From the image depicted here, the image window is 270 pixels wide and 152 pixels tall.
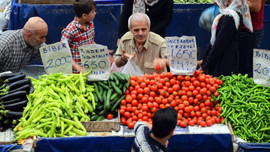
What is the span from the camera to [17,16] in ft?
22.9

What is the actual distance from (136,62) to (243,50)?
1.78 metres

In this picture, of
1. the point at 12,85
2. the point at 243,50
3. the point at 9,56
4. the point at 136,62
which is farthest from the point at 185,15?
the point at 12,85

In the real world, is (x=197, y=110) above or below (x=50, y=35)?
below

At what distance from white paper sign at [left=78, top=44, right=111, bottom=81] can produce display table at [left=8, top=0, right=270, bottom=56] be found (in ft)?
10.8

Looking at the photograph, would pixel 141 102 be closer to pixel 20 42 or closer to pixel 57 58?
pixel 57 58

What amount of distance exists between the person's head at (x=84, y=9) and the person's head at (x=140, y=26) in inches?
42.5

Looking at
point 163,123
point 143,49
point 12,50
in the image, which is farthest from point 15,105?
point 143,49

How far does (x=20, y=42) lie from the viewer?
181 inches

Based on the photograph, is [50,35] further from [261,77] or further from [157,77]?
[261,77]

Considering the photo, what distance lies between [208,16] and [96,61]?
391 cm

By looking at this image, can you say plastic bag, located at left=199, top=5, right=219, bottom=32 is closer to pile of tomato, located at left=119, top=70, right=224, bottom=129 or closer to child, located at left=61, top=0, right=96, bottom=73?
child, located at left=61, top=0, right=96, bottom=73

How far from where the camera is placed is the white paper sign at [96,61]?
3861 millimetres

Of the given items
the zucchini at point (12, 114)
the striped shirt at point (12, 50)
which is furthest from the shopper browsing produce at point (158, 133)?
the striped shirt at point (12, 50)

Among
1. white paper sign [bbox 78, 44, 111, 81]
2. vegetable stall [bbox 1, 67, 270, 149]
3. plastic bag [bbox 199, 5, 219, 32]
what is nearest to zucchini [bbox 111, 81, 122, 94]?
vegetable stall [bbox 1, 67, 270, 149]
